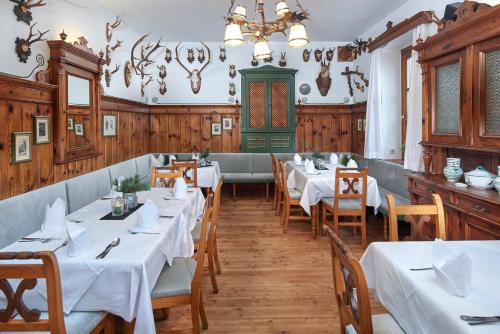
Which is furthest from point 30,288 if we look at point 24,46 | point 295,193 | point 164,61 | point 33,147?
point 164,61

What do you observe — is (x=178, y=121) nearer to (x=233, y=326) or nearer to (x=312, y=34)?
(x=312, y=34)

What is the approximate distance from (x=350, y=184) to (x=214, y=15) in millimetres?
3588

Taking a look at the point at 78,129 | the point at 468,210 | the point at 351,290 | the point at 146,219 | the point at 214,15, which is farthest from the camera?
the point at 214,15

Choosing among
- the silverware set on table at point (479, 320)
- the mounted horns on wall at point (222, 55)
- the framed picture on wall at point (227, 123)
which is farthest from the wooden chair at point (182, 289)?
the mounted horns on wall at point (222, 55)

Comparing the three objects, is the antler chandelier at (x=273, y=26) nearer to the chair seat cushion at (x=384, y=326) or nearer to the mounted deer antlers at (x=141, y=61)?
the chair seat cushion at (x=384, y=326)

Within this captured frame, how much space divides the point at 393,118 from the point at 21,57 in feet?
17.1

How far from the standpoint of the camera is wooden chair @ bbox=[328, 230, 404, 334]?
1.35 m

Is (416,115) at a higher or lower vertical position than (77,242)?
higher

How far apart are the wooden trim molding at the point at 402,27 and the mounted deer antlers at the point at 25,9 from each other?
4.14 meters

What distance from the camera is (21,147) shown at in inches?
130

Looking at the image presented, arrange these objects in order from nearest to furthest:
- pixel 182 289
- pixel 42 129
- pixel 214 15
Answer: pixel 182 289 < pixel 42 129 < pixel 214 15

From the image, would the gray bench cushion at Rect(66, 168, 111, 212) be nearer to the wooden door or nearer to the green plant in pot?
the green plant in pot

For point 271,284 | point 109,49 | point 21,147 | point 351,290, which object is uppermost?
point 109,49

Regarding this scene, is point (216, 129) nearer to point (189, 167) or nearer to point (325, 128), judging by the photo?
point (325, 128)
